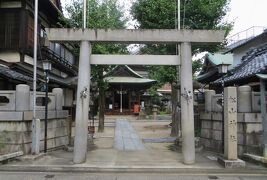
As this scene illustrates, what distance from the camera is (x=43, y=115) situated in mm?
13805

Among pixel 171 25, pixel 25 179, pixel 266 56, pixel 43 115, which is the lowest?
pixel 25 179

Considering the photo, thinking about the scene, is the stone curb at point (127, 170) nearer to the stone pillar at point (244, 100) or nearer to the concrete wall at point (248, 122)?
the concrete wall at point (248, 122)

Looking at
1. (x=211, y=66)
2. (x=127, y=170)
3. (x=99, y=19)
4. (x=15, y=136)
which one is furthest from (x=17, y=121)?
(x=211, y=66)

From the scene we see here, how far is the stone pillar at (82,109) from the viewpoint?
11.6 meters

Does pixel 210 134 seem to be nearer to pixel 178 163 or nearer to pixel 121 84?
pixel 178 163

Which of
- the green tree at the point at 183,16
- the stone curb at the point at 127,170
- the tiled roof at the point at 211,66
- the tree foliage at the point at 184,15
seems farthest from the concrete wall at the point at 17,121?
the tiled roof at the point at 211,66

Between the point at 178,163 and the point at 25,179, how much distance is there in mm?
5030

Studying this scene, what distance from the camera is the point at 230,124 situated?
451 inches

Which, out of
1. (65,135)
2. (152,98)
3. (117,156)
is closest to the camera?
(117,156)

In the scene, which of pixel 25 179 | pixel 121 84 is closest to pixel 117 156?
pixel 25 179

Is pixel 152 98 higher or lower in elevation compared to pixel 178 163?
higher

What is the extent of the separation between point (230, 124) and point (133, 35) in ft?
14.4

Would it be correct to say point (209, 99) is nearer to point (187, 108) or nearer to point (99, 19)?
point (187, 108)

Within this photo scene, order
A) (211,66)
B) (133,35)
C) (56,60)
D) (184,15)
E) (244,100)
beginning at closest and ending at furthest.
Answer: (133,35)
(244,100)
(184,15)
(211,66)
(56,60)
